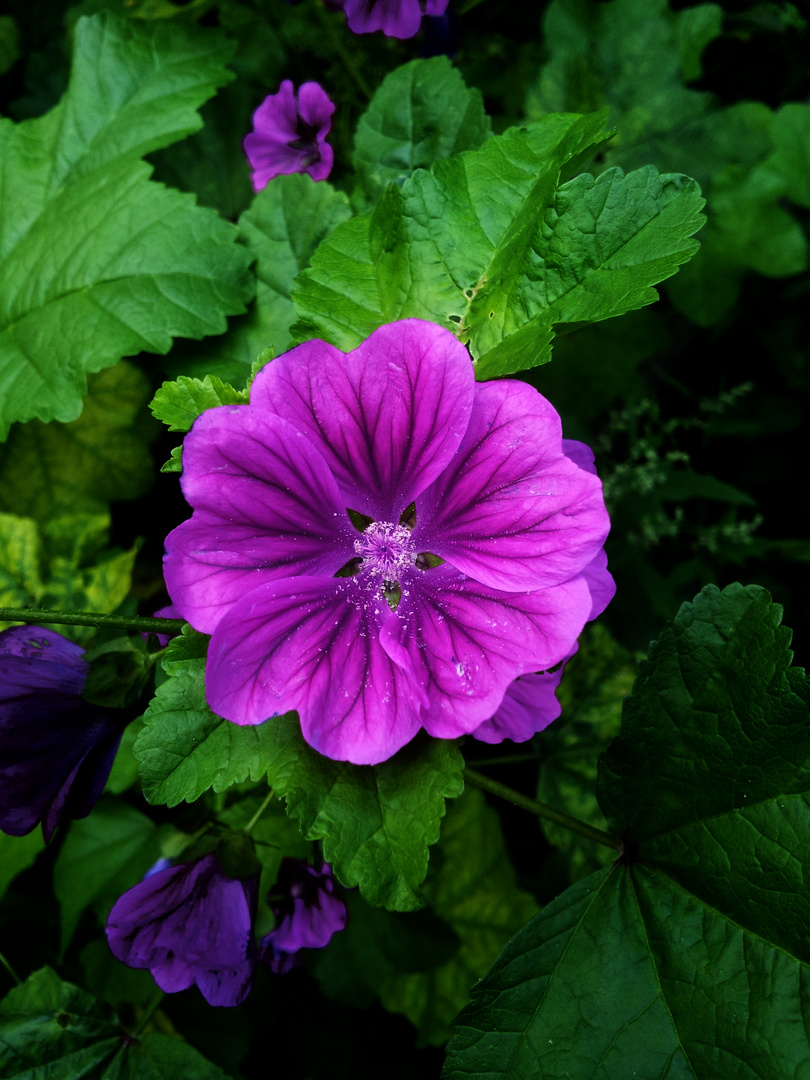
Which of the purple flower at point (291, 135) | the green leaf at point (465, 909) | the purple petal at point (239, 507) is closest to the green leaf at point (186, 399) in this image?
the purple petal at point (239, 507)

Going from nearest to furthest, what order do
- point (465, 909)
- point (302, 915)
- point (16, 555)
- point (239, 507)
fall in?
point (239, 507)
point (302, 915)
point (16, 555)
point (465, 909)

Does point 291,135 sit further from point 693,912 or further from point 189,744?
point 693,912

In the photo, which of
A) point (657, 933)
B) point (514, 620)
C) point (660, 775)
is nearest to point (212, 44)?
point (514, 620)

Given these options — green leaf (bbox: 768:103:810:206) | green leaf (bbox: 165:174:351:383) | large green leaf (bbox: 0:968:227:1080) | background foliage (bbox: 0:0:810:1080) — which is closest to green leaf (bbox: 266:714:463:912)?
background foliage (bbox: 0:0:810:1080)

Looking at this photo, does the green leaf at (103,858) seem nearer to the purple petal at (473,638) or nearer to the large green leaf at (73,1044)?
the large green leaf at (73,1044)

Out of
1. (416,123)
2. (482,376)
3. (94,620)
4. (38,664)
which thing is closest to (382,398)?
(482,376)

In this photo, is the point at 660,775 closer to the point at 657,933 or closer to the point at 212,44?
the point at 657,933
